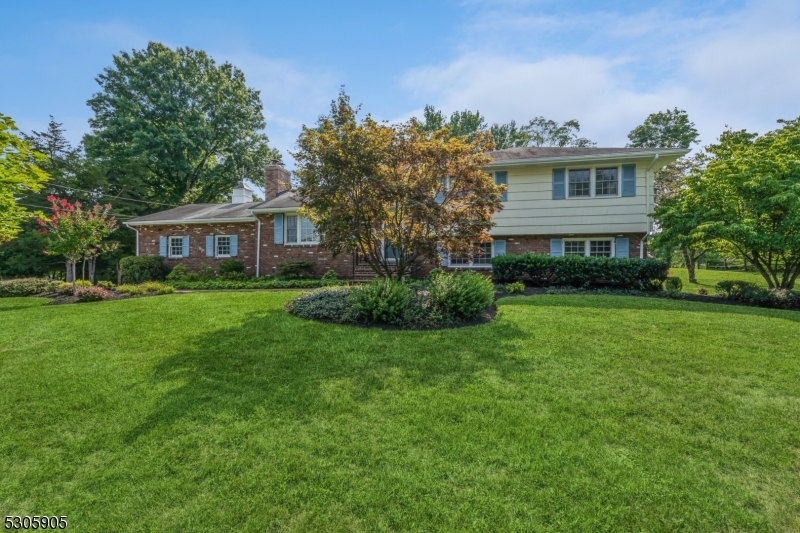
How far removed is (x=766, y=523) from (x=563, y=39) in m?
8.70

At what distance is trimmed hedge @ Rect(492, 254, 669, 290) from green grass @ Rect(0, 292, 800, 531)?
4.71 metres

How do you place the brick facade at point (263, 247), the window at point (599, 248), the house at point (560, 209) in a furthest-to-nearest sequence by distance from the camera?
the brick facade at point (263, 247) → the window at point (599, 248) → the house at point (560, 209)

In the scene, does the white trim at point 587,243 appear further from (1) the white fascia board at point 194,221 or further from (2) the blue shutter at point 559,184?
(1) the white fascia board at point 194,221

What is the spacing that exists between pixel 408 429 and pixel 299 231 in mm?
13857

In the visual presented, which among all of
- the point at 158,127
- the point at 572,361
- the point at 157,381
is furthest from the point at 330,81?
the point at 158,127

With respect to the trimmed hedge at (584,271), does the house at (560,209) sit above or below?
above

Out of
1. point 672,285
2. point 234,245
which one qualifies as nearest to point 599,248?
point 672,285

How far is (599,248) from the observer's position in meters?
13.0

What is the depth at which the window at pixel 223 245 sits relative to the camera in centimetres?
1716

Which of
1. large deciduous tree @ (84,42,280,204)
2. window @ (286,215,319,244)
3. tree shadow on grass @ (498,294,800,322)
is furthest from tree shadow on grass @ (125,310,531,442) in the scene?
large deciduous tree @ (84,42,280,204)

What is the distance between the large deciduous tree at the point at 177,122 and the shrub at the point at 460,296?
85.9ft

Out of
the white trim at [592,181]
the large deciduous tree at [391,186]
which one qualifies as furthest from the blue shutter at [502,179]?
the large deciduous tree at [391,186]

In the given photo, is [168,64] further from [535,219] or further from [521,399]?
[521,399]

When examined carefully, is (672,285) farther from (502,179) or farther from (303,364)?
(303,364)
